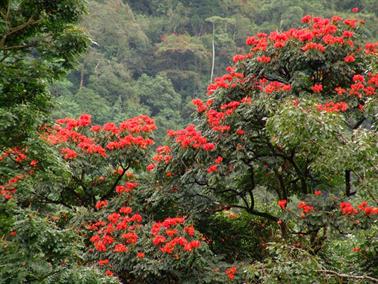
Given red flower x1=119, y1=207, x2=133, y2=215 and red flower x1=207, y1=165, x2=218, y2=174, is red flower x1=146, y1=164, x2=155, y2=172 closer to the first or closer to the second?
red flower x1=119, y1=207, x2=133, y2=215

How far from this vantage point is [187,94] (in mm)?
36531

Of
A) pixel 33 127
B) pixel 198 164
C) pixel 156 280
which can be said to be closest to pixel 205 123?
pixel 198 164

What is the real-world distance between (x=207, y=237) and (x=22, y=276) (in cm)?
447

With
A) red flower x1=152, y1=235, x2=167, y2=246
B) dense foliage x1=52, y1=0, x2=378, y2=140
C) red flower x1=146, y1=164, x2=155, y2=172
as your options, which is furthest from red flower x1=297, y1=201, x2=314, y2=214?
dense foliage x1=52, y1=0, x2=378, y2=140

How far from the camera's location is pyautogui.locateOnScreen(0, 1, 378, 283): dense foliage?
4.85m

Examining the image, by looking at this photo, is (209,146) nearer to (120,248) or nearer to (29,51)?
(120,248)

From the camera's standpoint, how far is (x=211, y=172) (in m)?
7.10

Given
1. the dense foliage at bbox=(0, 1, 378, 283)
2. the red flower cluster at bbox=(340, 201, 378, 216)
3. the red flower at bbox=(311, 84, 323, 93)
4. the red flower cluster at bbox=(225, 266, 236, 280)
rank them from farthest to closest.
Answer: the red flower at bbox=(311, 84, 323, 93) → the red flower cluster at bbox=(225, 266, 236, 280) → the red flower cluster at bbox=(340, 201, 378, 216) → the dense foliage at bbox=(0, 1, 378, 283)

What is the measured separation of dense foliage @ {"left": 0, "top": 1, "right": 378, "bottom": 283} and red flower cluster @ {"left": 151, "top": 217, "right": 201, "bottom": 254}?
22 millimetres

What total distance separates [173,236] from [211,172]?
3.04 ft

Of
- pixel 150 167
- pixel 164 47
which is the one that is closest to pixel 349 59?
pixel 150 167

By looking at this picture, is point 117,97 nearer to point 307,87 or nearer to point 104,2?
point 104,2

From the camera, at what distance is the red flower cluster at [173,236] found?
678 centimetres

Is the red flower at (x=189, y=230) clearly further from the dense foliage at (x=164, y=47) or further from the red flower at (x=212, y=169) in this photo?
the dense foliage at (x=164, y=47)
